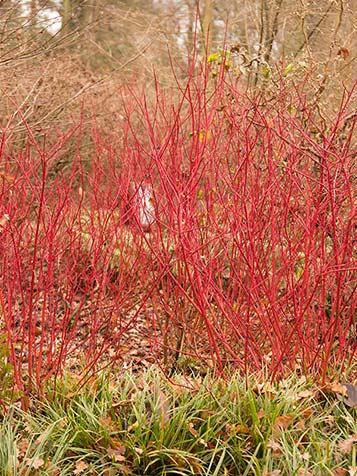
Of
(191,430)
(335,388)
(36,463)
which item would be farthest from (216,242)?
(36,463)

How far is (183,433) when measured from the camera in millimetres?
2750

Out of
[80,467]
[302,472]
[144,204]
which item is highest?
[144,204]

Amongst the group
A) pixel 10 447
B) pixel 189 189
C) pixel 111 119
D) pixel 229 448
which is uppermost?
pixel 189 189

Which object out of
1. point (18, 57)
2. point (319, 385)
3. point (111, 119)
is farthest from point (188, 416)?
point (111, 119)

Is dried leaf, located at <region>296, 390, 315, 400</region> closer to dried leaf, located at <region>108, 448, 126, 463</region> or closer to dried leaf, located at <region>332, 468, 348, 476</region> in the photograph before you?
dried leaf, located at <region>332, 468, 348, 476</region>

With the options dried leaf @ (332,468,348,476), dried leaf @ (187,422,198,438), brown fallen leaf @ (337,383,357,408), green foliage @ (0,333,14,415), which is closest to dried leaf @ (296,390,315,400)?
brown fallen leaf @ (337,383,357,408)

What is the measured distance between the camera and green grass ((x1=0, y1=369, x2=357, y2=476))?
2.60 m

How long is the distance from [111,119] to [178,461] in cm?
674

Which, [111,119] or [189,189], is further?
[111,119]

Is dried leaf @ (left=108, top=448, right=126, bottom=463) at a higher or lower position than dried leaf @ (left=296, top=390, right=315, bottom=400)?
higher

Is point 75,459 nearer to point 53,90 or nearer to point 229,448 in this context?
point 229,448

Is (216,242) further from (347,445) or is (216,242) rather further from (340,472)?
(340,472)

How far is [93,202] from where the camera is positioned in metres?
4.18

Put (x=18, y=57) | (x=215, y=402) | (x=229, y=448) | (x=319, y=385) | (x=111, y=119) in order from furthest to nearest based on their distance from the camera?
(x=111, y=119), (x=18, y=57), (x=319, y=385), (x=215, y=402), (x=229, y=448)
